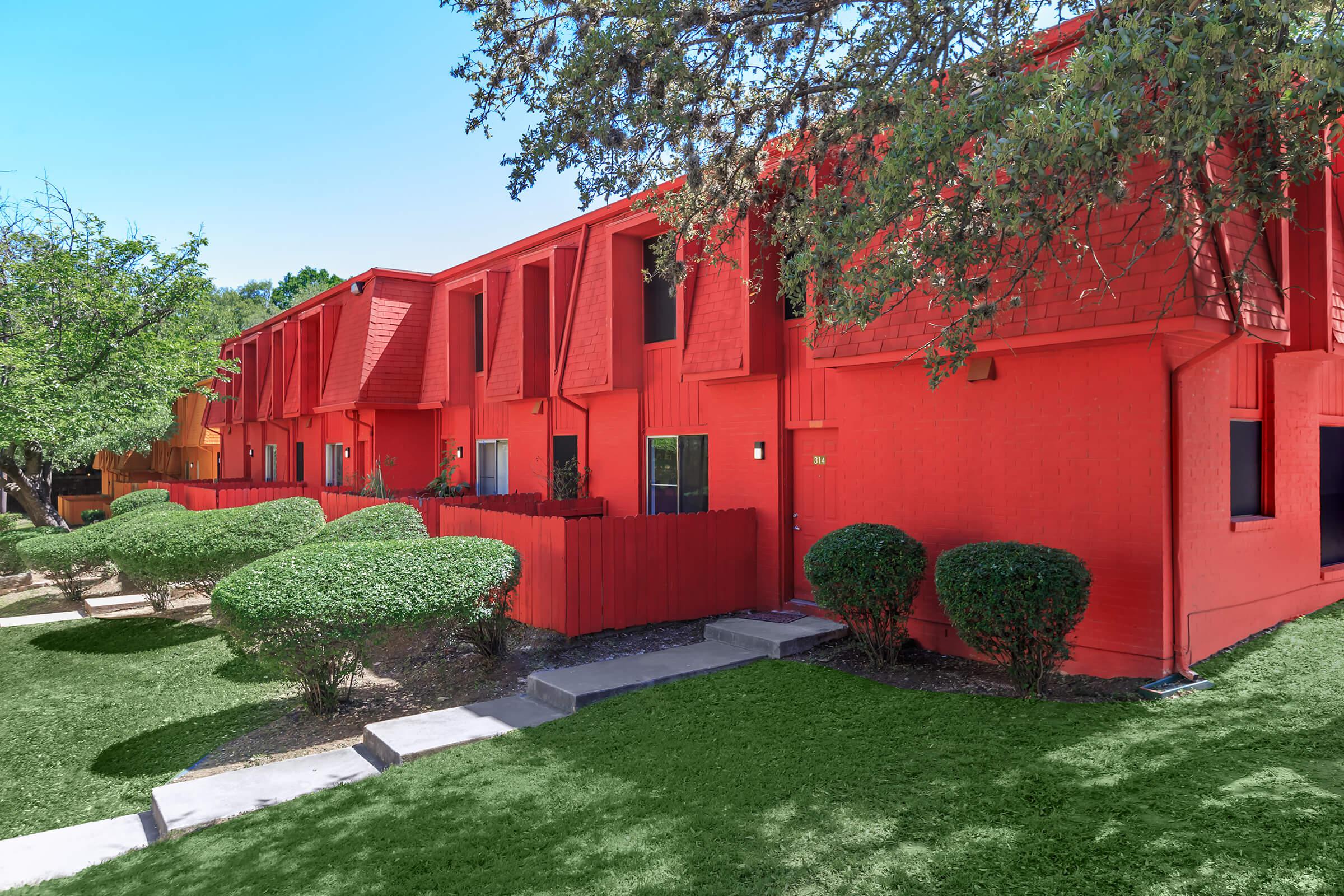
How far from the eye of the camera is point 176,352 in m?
16.6

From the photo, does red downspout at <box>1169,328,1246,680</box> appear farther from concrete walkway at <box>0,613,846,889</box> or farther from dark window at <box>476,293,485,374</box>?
dark window at <box>476,293,485,374</box>

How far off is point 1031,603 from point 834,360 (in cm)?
351

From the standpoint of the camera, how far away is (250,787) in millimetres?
5281

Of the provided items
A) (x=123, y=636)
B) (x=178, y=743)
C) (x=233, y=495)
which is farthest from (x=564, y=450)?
(x=178, y=743)

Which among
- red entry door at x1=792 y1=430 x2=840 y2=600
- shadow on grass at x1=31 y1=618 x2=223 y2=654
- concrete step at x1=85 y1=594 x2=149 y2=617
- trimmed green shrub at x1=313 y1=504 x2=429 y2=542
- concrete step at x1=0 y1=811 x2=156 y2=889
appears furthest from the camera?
concrete step at x1=85 y1=594 x2=149 y2=617

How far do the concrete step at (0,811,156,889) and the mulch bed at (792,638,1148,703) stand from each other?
216 inches

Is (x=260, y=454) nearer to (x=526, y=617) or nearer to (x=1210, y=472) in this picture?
(x=526, y=617)

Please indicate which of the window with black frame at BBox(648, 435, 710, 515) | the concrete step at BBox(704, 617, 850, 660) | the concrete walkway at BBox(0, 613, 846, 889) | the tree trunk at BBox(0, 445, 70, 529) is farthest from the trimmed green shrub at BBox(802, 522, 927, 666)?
the tree trunk at BBox(0, 445, 70, 529)

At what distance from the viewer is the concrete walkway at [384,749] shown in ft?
15.6

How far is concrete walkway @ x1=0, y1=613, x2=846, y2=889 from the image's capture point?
4.75 metres

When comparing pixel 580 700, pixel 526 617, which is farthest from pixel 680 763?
pixel 526 617

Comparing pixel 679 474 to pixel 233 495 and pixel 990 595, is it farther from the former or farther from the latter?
pixel 233 495

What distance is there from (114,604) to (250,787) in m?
9.19

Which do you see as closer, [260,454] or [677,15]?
[677,15]
